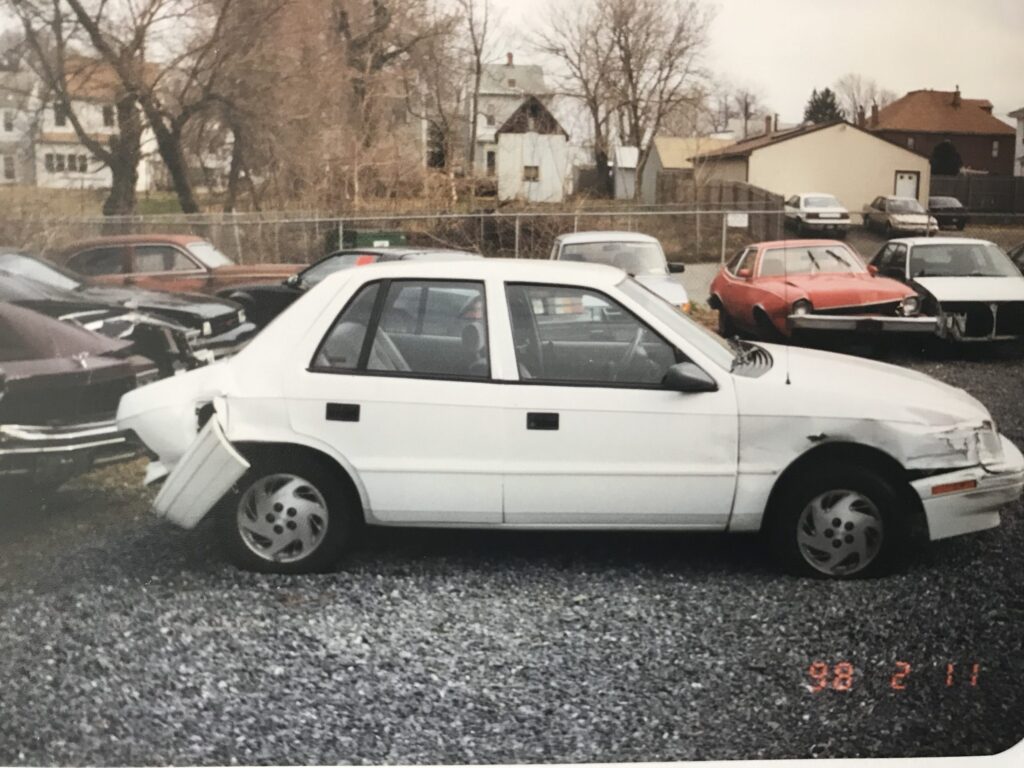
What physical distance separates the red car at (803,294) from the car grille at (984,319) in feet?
0.35

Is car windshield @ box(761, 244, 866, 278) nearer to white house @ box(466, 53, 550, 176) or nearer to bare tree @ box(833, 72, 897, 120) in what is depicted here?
bare tree @ box(833, 72, 897, 120)

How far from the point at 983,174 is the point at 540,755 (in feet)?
8.39

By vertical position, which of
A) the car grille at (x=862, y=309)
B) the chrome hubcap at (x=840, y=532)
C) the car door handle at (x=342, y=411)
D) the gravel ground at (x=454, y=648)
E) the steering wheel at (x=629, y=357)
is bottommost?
the gravel ground at (x=454, y=648)

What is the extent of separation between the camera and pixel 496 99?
10.3ft

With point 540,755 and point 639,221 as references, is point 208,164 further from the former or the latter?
point 540,755

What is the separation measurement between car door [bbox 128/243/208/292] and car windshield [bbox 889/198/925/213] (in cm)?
237

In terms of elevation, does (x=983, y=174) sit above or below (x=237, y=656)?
above

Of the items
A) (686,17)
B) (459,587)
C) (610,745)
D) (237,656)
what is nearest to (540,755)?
(610,745)

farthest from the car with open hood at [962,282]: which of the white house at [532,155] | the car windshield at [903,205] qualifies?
the white house at [532,155]

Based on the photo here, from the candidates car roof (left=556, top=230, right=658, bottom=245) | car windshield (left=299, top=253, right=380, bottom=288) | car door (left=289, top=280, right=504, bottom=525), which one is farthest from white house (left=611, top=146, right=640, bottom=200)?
car windshield (left=299, top=253, right=380, bottom=288)

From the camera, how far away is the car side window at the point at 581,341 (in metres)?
3.03

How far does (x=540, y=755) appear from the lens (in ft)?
9.98

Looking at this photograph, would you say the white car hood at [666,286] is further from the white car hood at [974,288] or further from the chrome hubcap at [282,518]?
the chrome hubcap at [282,518]

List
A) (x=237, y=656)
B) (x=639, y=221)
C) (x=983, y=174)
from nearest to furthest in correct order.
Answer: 1. (x=237, y=656)
2. (x=639, y=221)
3. (x=983, y=174)
